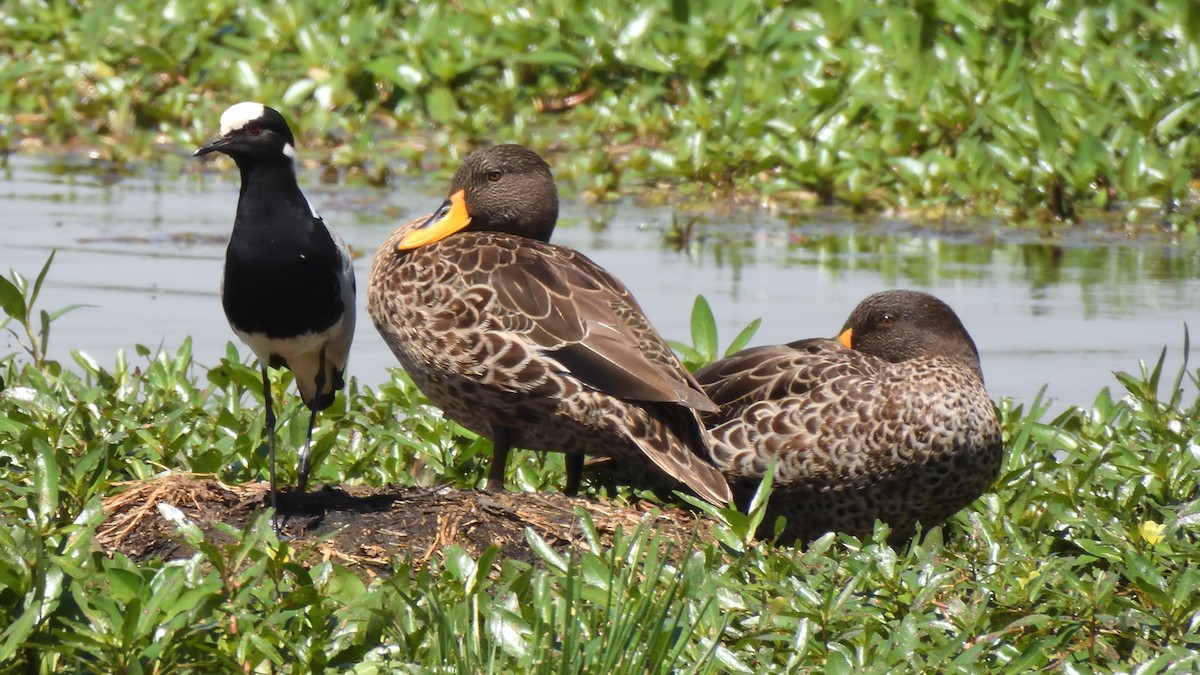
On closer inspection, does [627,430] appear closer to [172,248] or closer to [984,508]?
[984,508]

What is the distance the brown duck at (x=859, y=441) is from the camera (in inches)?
221

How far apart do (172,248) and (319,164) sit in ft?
5.56

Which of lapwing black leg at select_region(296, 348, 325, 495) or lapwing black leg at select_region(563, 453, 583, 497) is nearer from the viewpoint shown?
lapwing black leg at select_region(296, 348, 325, 495)

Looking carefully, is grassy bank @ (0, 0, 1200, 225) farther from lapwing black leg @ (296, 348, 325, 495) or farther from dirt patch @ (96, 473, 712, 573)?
dirt patch @ (96, 473, 712, 573)

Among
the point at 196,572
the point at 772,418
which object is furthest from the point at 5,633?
the point at 772,418

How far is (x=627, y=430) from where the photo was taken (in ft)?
18.6

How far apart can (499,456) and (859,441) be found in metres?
1.13

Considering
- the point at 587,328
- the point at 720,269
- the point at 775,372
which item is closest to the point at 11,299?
the point at 587,328

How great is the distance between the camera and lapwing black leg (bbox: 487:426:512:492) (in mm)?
5773

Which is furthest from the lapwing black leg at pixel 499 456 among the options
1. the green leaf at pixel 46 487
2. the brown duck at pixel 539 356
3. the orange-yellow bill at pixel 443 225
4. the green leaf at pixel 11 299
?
the green leaf at pixel 11 299

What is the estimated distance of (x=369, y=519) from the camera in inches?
200

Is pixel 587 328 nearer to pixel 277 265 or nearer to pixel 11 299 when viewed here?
pixel 277 265

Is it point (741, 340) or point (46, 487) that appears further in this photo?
point (741, 340)

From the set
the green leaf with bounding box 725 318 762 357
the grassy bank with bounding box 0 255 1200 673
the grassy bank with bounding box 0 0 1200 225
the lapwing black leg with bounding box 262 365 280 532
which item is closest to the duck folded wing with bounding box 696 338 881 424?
the green leaf with bounding box 725 318 762 357
